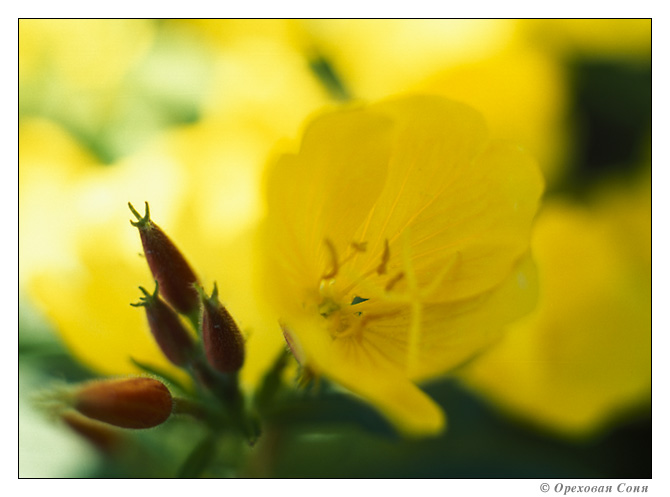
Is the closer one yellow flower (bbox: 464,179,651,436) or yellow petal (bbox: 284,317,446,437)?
yellow petal (bbox: 284,317,446,437)

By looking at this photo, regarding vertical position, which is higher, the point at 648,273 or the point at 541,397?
the point at 648,273

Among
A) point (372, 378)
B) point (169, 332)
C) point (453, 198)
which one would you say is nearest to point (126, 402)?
point (169, 332)

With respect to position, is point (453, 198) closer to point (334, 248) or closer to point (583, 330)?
point (334, 248)

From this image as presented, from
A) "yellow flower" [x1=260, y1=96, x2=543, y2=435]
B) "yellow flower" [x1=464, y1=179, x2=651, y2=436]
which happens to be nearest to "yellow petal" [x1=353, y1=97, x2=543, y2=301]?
"yellow flower" [x1=260, y1=96, x2=543, y2=435]

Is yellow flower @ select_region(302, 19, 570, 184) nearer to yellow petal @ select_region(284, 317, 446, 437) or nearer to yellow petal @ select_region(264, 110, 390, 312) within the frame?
→ yellow petal @ select_region(264, 110, 390, 312)

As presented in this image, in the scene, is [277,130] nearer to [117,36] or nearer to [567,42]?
[117,36]

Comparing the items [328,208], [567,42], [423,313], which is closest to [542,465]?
[423,313]
